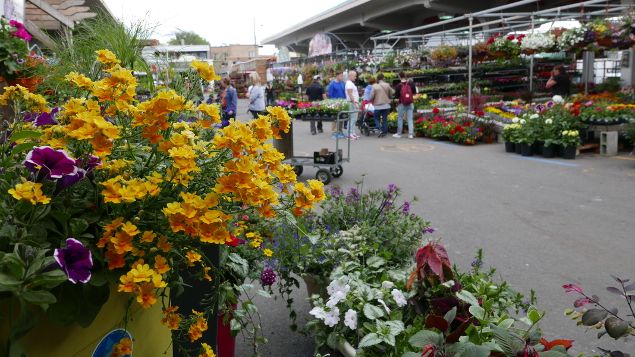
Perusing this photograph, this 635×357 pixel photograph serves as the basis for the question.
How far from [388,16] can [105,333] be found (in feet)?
129

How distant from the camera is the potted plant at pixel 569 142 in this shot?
11.3m

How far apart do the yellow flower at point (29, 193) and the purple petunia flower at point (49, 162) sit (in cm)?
7

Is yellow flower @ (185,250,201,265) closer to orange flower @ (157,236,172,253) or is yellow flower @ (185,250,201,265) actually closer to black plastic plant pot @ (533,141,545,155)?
orange flower @ (157,236,172,253)

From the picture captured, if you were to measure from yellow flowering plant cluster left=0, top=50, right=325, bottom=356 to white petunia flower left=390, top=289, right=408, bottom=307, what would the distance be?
33.1 inches

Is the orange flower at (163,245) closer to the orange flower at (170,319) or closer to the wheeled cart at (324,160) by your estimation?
the orange flower at (170,319)

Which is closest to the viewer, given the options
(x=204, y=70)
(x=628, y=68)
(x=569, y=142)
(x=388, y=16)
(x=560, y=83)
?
(x=204, y=70)

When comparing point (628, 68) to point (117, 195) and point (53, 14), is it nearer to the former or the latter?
point (53, 14)

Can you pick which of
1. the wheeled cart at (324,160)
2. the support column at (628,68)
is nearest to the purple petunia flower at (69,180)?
the wheeled cart at (324,160)

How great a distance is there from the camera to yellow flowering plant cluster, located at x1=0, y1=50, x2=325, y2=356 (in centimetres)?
149

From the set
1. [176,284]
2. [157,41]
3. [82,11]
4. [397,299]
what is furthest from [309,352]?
[82,11]

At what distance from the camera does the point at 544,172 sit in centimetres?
1024

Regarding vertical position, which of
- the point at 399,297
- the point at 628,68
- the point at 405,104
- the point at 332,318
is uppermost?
the point at 628,68

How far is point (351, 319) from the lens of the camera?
8.86 feet

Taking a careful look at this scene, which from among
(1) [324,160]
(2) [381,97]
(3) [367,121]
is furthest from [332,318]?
(3) [367,121]
